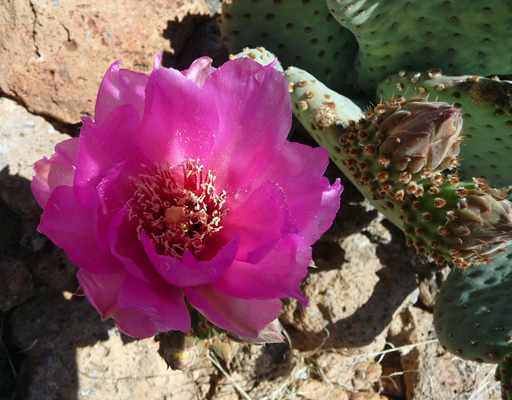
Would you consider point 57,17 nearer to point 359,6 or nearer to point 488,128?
point 359,6

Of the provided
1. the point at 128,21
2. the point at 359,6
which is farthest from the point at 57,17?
the point at 359,6

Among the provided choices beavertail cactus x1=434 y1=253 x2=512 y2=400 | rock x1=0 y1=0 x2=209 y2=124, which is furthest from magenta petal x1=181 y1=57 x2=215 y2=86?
beavertail cactus x1=434 y1=253 x2=512 y2=400

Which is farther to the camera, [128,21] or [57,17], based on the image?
[128,21]

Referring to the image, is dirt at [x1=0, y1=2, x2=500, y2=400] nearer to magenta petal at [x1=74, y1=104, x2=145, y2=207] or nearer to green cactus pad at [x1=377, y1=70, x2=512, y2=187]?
green cactus pad at [x1=377, y1=70, x2=512, y2=187]

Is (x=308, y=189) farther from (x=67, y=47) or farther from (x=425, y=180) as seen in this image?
(x=67, y=47)

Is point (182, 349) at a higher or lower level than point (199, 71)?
lower

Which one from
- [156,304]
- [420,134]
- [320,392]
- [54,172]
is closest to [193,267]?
[156,304]
